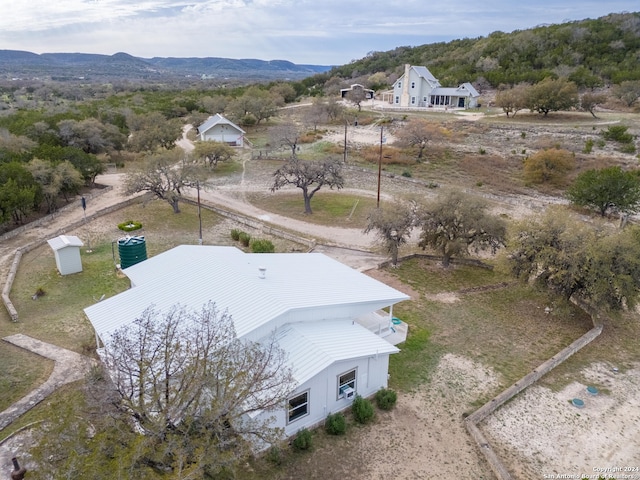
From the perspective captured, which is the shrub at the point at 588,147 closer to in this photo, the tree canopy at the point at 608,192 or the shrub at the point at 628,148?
the shrub at the point at 628,148

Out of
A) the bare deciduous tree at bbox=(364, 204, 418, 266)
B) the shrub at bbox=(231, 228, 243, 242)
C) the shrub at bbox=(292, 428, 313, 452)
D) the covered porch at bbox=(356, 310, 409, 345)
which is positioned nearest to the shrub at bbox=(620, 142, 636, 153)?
the bare deciduous tree at bbox=(364, 204, 418, 266)

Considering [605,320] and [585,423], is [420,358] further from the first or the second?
[605,320]

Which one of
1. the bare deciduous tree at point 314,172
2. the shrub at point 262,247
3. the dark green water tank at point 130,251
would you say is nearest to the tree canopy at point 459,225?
the shrub at point 262,247

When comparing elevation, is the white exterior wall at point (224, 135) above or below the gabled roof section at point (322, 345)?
above

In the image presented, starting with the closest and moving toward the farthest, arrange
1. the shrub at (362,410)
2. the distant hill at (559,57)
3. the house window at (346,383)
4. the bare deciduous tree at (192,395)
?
the bare deciduous tree at (192,395)
the shrub at (362,410)
the house window at (346,383)
the distant hill at (559,57)

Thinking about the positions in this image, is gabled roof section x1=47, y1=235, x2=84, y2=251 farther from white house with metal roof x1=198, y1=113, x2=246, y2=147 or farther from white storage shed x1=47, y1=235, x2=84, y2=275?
white house with metal roof x1=198, y1=113, x2=246, y2=147

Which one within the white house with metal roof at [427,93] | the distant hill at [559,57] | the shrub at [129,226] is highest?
the distant hill at [559,57]

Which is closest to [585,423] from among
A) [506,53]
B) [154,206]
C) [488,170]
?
[154,206]
